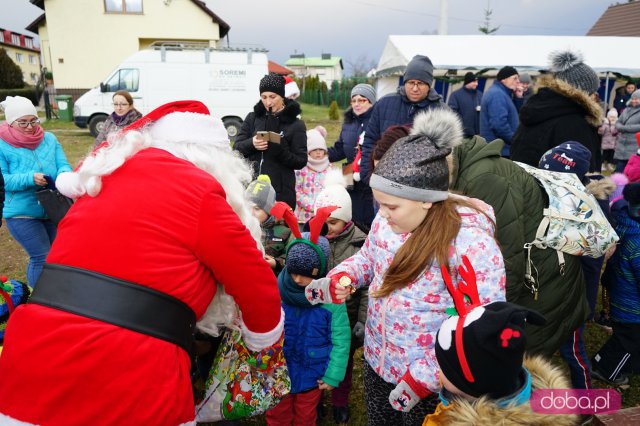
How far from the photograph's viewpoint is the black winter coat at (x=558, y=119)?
2887mm

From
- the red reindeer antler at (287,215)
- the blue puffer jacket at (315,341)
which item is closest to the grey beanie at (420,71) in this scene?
the red reindeer antler at (287,215)

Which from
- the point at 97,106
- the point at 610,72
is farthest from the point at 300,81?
the point at 610,72

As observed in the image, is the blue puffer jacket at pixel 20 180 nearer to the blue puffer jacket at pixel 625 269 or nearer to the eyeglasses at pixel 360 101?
the eyeglasses at pixel 360 101

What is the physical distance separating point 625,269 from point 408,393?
87.5 inches

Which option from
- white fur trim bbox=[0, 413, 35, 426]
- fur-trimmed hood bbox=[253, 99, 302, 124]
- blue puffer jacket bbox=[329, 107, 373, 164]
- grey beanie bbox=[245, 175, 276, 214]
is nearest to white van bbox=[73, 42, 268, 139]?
blue puffer jacket bbox=[329, 107, 373, 164]

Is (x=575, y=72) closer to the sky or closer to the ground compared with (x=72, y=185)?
closer to the sky

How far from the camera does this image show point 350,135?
15.9 ft

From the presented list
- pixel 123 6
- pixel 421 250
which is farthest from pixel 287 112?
pixel 123 6

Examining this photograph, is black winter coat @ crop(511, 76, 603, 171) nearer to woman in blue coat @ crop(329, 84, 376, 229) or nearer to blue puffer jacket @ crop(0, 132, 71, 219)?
woman in blue coat @ crop(329, 84, 376, 229)

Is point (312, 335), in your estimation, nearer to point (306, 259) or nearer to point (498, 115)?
point (306, 259)

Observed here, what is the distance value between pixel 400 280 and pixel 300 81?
1483 inches

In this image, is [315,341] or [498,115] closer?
[315,341]

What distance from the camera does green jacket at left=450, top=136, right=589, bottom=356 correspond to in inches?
75.1

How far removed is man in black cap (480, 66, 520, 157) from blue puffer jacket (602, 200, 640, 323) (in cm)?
333
